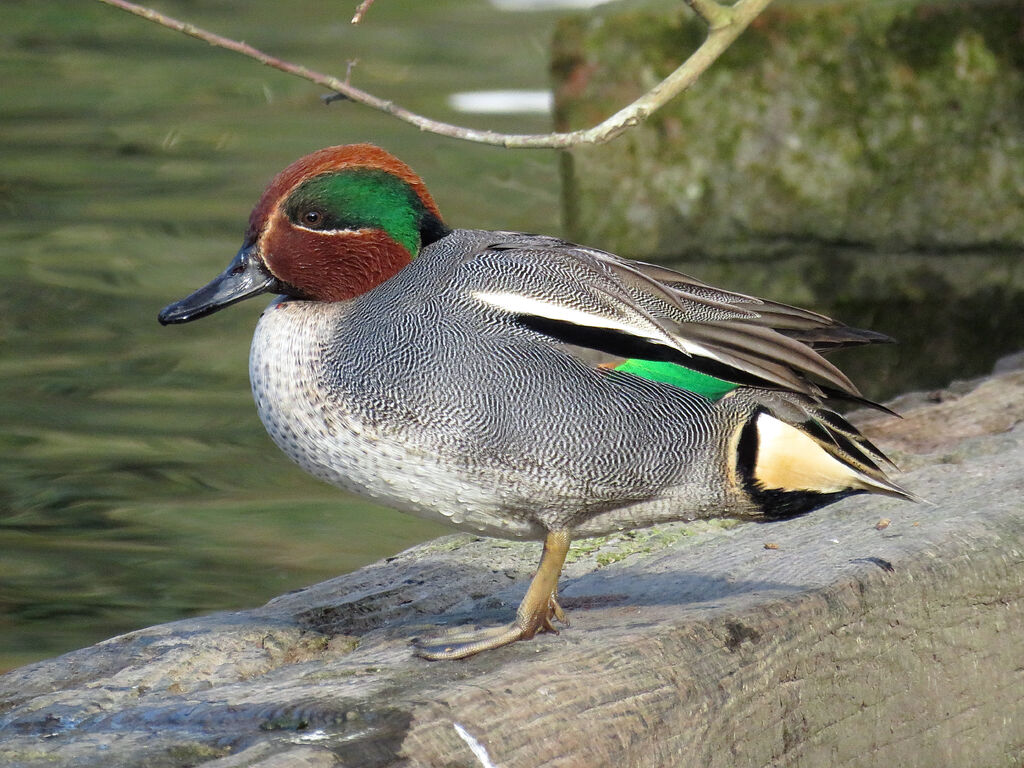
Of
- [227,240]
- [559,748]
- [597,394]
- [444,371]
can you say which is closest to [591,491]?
→ [597,394]

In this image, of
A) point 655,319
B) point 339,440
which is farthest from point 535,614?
point 655,319

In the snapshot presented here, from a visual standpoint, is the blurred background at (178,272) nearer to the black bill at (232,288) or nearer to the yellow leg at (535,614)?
the black bill at (232,288)

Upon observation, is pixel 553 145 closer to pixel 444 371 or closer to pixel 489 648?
pixel 444 371

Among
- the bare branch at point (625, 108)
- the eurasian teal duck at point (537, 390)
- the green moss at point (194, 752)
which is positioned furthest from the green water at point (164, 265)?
the bare branch at point (625, 108)

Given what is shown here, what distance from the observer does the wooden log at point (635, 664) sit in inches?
92.1

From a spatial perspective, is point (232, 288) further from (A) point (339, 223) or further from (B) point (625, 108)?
(B) point (625, 108)

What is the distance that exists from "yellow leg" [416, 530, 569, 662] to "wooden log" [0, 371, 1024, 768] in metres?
0.06

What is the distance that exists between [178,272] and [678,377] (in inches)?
211

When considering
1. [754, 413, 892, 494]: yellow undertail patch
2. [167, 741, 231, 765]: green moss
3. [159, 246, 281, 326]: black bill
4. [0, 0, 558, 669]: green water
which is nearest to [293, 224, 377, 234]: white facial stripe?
[159, 246, 281, 326]: black bill

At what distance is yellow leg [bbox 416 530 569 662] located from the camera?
2809mm

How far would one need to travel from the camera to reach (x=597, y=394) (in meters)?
2.87

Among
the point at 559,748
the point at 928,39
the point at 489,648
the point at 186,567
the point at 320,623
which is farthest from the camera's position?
the point at 928,39

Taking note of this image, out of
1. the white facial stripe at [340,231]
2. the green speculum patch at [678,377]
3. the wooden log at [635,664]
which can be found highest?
the white facial stripe at [340,231]

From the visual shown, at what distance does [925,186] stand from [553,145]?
5265mm
